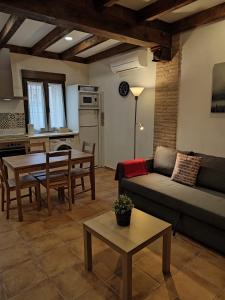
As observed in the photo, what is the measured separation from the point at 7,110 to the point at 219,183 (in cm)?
414

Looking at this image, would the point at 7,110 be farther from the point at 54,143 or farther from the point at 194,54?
the point at 194,54

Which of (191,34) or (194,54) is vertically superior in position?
(191,34)

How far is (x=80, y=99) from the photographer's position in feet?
16.7

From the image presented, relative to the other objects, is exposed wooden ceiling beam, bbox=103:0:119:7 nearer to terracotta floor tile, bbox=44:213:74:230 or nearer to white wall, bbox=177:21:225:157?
white wall, bbox=177:21:225:157

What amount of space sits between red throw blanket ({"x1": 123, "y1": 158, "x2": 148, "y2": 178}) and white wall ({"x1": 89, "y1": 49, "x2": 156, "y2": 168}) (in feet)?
2.92

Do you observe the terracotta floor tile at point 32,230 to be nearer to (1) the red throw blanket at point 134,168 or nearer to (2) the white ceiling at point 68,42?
(1) the red throw blanket at point 134,168

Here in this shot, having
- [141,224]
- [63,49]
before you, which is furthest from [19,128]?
[141,224]

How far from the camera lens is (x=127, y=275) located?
63.1 inches

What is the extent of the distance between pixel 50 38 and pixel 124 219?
11.2ft

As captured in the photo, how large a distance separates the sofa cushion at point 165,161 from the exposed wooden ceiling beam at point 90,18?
5.42 feet

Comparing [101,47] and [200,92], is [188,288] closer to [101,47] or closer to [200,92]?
[200,92]

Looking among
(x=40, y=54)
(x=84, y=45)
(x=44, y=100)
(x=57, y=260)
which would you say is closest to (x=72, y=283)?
(x=57, y=260)

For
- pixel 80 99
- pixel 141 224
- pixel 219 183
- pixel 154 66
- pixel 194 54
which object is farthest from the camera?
pixel 80 99

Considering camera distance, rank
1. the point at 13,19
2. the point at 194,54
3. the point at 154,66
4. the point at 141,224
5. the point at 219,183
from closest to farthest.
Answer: the point at 141,224 → the point at 219,183 → the point at 13,19 → the point at 194,54 → the point at 154,66
